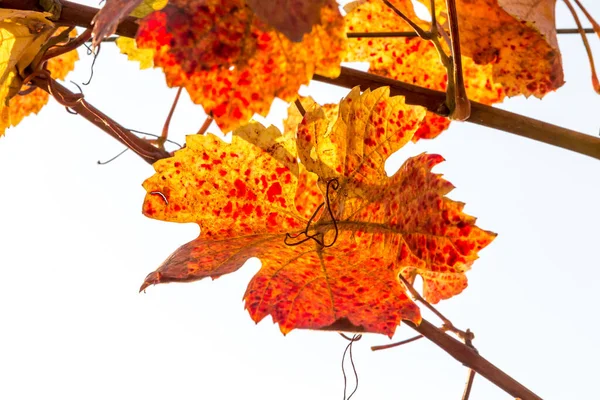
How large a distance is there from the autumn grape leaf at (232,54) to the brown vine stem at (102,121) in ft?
0.48

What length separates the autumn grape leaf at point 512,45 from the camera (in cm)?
51

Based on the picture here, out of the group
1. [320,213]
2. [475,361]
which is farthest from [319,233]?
[475,361]

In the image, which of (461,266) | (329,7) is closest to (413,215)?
(461,266)

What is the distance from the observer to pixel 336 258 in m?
0.47

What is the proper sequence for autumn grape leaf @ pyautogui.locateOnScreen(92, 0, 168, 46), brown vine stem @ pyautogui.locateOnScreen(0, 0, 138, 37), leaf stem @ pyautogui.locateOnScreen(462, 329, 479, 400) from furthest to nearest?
leaf stem @ pyautogui.locateOnScreen(462, 329, 479, 400) < brown vine stem @ pyautogui.locateOnScreen(0, 0, 138, 37) < autumn grape leaf @ pyautogui.locateOnScreen(92, 0, 168, 46)

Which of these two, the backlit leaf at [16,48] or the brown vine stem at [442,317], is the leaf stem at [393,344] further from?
the backlit leaf at [16,48]

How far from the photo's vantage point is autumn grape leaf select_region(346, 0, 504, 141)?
561mm

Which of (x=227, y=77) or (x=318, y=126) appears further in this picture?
(x=318, y=126)

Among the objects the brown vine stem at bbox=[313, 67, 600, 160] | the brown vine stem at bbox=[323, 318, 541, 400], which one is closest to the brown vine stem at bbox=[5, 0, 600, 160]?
the brown vine stem at bbox=[313, 67, 600, 160]

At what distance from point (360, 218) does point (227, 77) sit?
154mm

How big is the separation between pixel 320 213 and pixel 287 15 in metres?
0.19

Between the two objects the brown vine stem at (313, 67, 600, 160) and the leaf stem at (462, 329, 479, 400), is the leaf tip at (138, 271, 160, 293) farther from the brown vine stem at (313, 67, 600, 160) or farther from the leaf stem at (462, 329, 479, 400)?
the leaf stem at (462, 329, 479, 400)

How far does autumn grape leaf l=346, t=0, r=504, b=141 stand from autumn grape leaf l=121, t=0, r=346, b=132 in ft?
0.75

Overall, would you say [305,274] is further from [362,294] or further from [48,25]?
[48,25]
